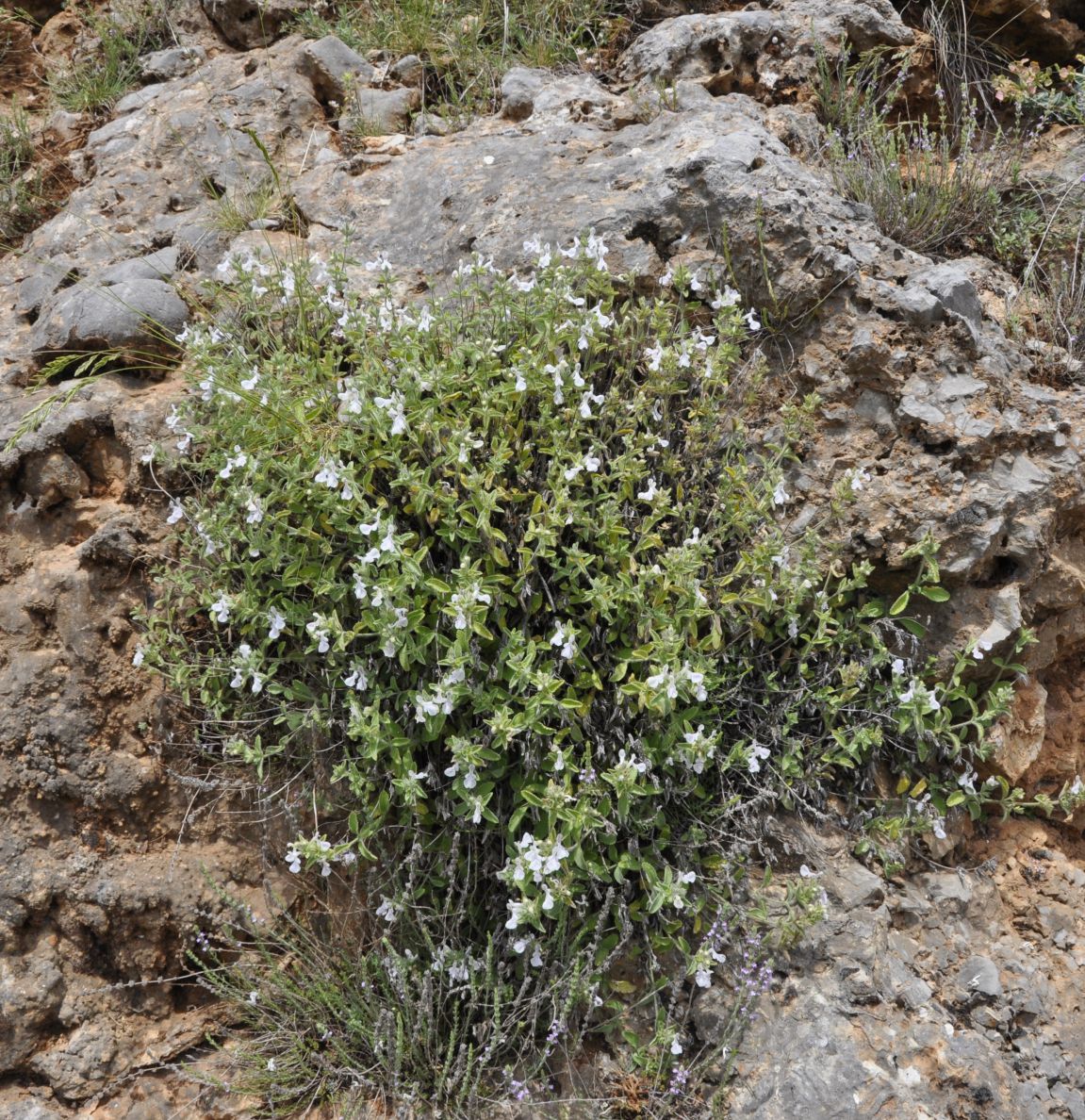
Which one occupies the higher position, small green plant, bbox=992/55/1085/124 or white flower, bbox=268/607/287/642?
small green plant, bbox=992/55/1085/124

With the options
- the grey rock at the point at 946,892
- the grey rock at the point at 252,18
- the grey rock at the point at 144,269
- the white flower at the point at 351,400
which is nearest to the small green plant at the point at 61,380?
the grey rock at the point at 144,269

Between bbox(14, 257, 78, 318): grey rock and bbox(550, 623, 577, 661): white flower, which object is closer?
bbox(550, 623, 577, 661): white flower

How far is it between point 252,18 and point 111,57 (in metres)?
0.86

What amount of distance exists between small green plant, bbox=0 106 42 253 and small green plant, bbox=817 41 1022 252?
4157 mm

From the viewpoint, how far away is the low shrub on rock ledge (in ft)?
9.59

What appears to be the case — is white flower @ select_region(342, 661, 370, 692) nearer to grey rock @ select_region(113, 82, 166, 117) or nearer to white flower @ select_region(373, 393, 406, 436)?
white flower @ select_region(373, 393, 406, 436)

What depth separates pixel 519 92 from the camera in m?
4.80

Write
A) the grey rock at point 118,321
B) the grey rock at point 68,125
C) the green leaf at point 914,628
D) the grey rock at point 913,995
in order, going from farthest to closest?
the grey rock at point 68,125 → the grey rock at point 118,321 → the green leaf at point 914,628 → the grey rock at point 913,995

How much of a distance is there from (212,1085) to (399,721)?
1.31m

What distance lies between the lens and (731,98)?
14.5ft

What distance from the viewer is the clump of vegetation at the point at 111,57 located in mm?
5688

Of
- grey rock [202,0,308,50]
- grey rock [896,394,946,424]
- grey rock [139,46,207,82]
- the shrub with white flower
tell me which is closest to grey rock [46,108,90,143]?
grey rock [139,46,207,82]

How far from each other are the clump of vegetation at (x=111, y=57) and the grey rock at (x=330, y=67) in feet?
4.08

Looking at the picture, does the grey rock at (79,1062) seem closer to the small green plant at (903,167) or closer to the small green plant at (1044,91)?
the small green plant at (903,167)
